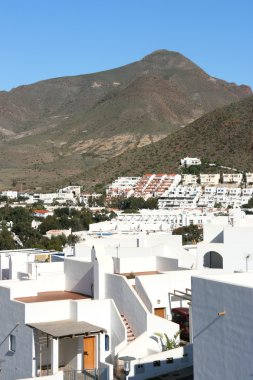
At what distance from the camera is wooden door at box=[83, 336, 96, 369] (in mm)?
14305

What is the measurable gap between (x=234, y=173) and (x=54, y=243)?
59.9 metres

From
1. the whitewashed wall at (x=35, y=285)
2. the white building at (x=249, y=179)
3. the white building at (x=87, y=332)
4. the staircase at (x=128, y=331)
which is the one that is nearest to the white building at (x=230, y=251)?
the whitewashed wall at (x=35, y=285)

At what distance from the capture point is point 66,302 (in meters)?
14.8

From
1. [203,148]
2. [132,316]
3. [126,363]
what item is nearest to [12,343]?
[132,316]

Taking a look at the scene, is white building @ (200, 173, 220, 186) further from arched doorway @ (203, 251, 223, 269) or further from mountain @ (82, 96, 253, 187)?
arched doorway @ (203, 251, 223, 269)

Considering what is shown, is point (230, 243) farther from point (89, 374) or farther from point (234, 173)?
point (234, 173)

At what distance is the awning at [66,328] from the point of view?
13.6 meters

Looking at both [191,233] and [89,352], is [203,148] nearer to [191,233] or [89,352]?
[191,233]

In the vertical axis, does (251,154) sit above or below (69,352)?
above

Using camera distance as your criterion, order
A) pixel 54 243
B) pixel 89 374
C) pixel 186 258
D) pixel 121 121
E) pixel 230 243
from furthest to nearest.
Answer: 1. pixel 121 121
2. pixel 54 243
3. pixel 186 258
4. pixel 230 243
5. pixel 89 374

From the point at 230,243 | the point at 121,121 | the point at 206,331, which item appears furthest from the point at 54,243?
the point at 121,121

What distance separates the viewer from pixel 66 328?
1402cm

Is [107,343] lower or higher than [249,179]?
lower

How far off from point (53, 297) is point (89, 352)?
2421 mm
